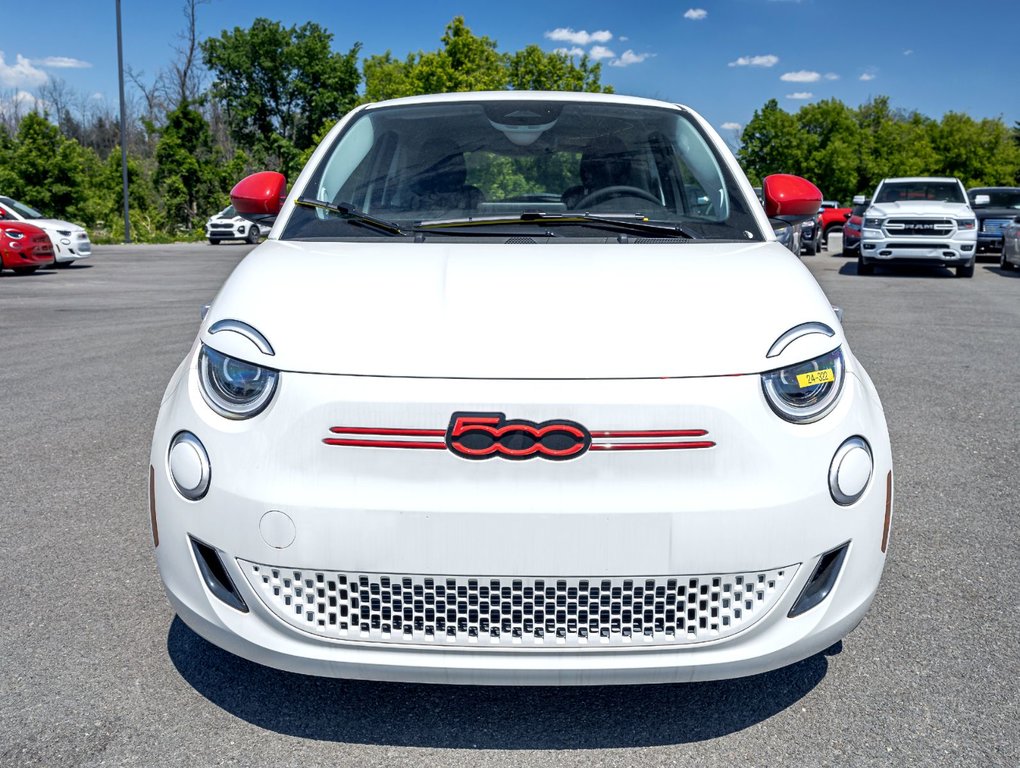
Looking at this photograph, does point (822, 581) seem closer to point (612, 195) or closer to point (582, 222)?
point (582, 222)

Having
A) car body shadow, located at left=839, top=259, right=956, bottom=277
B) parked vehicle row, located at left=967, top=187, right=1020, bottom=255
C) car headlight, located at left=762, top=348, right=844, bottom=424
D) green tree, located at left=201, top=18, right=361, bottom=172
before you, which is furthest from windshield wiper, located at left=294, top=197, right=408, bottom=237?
green tree, located at left=201, top=18, right=361, bottom=172

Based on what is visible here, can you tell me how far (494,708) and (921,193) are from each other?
19.9m

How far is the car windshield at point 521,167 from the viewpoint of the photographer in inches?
138

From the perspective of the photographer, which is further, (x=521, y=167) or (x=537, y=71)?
(x=537, y=71)

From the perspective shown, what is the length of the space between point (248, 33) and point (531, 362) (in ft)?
226

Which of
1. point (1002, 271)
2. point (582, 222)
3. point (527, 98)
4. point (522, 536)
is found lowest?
point (1002, 271)

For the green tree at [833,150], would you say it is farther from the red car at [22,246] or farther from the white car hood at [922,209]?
the red car at [22,246]

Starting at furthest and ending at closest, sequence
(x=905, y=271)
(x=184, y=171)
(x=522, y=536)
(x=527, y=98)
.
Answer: (x=184, y=171) < (x=905, y=271) < (x=527, y=98) < (x=522, y=536)

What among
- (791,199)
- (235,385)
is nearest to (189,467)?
(235,385)

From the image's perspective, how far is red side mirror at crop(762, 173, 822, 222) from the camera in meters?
3.73

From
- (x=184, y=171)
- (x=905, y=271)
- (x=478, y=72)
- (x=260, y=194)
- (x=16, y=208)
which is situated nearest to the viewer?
(x=260, y=194)

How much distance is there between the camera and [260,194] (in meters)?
3.71

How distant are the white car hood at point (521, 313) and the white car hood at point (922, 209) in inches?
697

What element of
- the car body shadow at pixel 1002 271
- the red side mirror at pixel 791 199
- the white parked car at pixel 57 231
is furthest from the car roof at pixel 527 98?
the car body shadow at pixel 1002 271
